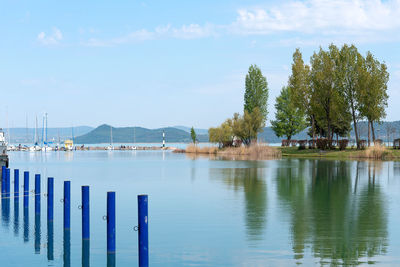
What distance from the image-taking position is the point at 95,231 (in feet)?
62.4

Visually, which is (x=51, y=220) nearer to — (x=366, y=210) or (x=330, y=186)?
(x=366, y=210)

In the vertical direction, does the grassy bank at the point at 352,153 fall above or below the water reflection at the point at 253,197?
above

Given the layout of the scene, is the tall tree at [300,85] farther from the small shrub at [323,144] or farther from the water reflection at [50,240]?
the water reflection at [50,240]

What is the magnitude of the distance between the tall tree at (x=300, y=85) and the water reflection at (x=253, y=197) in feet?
140

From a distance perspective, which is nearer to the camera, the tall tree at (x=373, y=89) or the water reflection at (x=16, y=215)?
the water reflection at (x=16, y=215)

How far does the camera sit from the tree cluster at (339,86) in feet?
252

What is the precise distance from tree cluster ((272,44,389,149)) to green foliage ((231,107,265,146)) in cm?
844

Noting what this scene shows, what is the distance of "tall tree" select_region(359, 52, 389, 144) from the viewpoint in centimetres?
7606

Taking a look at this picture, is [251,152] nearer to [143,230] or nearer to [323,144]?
[323,144]

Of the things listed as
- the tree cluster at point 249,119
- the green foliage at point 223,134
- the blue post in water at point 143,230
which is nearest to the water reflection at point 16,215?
the blue post in water at point 143,230

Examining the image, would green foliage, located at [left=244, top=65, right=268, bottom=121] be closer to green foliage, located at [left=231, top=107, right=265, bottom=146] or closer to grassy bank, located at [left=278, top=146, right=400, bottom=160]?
green foliage, located at [left=231, top=107, right=265, bottom=146]

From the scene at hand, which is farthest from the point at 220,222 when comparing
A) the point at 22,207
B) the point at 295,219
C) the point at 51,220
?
the point at 22,207

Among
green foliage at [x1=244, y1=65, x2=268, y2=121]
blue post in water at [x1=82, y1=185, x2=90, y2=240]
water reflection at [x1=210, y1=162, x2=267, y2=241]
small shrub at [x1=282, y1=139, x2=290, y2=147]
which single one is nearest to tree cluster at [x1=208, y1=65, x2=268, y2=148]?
green foliage at [x1=244, y1=65, x2=268, y2=121]

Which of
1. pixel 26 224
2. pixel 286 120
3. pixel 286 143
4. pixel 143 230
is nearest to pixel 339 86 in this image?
pixel 286 143
